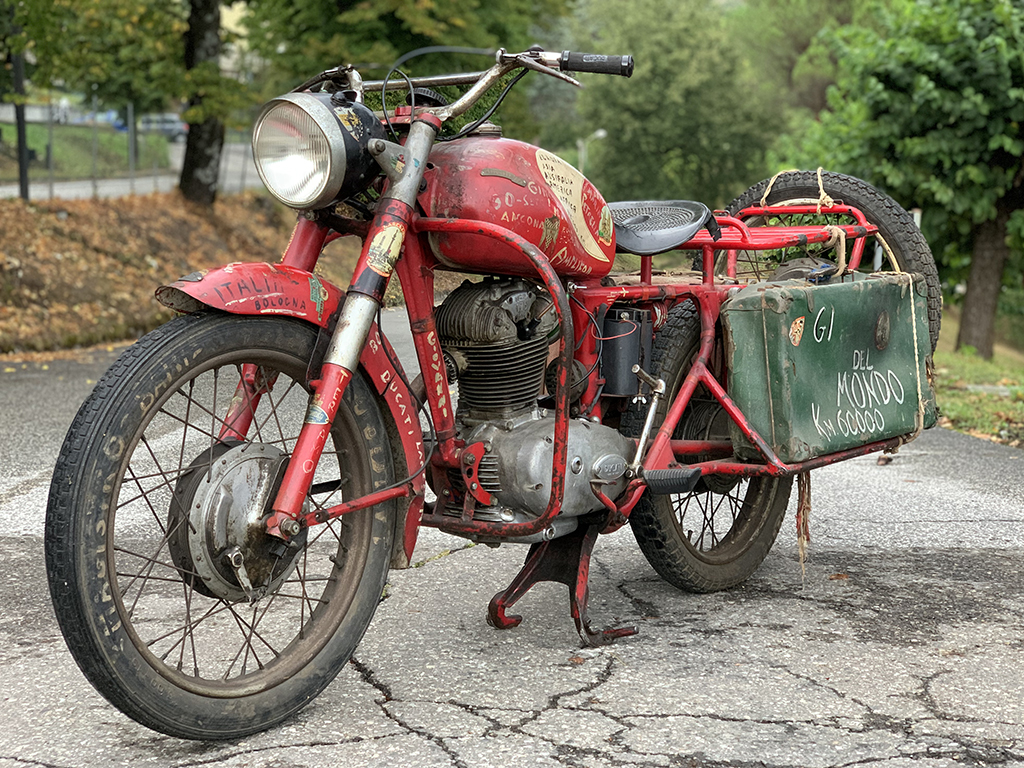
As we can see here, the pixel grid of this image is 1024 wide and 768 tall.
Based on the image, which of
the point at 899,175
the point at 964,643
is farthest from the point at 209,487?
the point at 899,175

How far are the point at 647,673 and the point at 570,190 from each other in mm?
1377

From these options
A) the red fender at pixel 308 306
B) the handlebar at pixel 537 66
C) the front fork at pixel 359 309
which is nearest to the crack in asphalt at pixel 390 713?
the red fender at pixel 308 306

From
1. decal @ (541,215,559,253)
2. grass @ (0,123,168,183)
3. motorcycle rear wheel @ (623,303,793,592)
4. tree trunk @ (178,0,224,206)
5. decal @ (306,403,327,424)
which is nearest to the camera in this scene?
decal @ (306,403,327,424)

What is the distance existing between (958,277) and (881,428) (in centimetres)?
1242

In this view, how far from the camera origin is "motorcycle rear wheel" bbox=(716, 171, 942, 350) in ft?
14.9

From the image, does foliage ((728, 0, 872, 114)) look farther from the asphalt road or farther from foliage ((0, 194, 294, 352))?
the asphalt road

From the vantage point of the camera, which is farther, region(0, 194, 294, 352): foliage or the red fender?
region(0, 194, 294, 352): foliage

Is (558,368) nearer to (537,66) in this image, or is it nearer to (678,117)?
(537,66)

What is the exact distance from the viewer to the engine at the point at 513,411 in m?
3.43

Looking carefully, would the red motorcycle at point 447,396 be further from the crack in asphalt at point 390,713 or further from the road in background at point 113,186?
the road in background at point 113,186

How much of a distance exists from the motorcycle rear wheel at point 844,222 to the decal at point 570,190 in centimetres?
117

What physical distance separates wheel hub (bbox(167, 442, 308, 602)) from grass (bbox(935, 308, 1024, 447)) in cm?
597

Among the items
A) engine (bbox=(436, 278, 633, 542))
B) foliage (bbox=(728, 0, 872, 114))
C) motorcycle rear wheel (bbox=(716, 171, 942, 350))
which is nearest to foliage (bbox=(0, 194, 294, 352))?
motorcycle rear wheel (bbox=(716, 171, 942, 350))

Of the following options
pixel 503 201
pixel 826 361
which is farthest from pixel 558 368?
pixel 826 361
